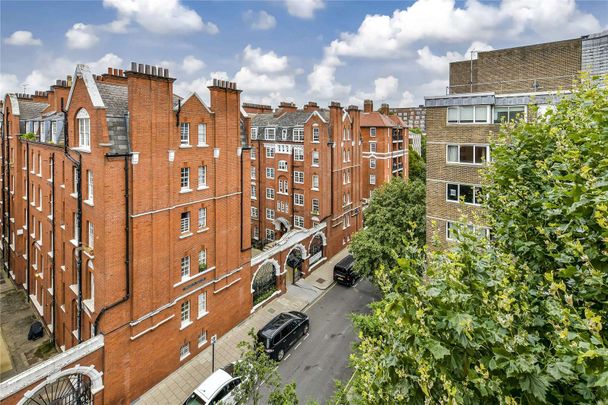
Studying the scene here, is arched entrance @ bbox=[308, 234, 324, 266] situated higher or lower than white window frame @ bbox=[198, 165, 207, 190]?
lower

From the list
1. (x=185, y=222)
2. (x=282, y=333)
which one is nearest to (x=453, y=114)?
(x=282, y=333)

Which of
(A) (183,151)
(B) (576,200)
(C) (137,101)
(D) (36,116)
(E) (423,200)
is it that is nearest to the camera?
(B) (576,200)

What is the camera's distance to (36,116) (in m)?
34.1

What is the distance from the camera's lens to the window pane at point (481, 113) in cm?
2010

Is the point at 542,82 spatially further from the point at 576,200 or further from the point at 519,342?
the point at 519,342

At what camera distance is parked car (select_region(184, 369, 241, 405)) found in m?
17.9

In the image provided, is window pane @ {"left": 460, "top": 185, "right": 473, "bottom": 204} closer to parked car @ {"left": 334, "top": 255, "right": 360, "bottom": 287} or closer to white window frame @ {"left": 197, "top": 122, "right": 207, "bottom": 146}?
parked car @ {"left": 334, "top": 255, "right": 360, "bottom": 287}

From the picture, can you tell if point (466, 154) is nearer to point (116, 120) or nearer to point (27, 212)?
point (116, 120)

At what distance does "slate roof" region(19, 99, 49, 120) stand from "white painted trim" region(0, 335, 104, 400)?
27033 mm

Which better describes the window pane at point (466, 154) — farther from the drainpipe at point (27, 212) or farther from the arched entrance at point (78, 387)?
the drainpipe at point (27, 212)

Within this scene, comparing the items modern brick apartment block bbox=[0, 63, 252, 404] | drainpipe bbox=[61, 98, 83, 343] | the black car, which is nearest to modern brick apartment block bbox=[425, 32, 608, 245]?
the black car

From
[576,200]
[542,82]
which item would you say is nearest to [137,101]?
[576,200]

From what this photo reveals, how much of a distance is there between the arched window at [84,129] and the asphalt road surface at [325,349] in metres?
18.2

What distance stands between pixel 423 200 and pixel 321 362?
15.5m
